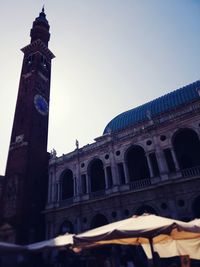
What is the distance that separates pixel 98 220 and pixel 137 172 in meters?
7.04

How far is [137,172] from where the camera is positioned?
27.1 m

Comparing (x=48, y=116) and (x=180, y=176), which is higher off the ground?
(x=48, y=116)

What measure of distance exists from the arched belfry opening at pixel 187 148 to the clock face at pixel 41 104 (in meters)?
20.3

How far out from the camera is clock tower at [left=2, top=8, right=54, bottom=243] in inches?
1075

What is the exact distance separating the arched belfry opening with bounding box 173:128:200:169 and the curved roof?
4335mm

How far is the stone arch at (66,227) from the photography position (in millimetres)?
26828

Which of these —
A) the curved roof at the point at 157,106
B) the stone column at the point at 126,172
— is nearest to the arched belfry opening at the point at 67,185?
the curved roof at the point at 157,106

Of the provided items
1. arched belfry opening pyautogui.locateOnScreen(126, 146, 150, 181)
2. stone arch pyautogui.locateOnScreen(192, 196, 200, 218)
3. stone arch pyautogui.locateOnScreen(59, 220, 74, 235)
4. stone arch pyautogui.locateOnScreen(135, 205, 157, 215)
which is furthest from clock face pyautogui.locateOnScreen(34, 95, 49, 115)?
stone arch pyautogui.locateOnScreen(192, 196, 200, 218)

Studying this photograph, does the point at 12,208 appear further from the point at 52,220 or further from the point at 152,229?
the point at 152,229

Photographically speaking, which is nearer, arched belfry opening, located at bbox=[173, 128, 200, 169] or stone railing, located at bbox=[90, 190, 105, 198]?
arched belfry opening, located at bbox=[173, 128, 200, 169]

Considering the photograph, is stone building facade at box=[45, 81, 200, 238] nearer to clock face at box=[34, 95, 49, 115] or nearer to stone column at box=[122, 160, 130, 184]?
stone column at box=[122, 160, 130, 184]

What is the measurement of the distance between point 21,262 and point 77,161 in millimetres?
12527

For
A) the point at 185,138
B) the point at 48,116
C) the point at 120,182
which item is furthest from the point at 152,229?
the point at 48,116

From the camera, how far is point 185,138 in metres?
25.3
